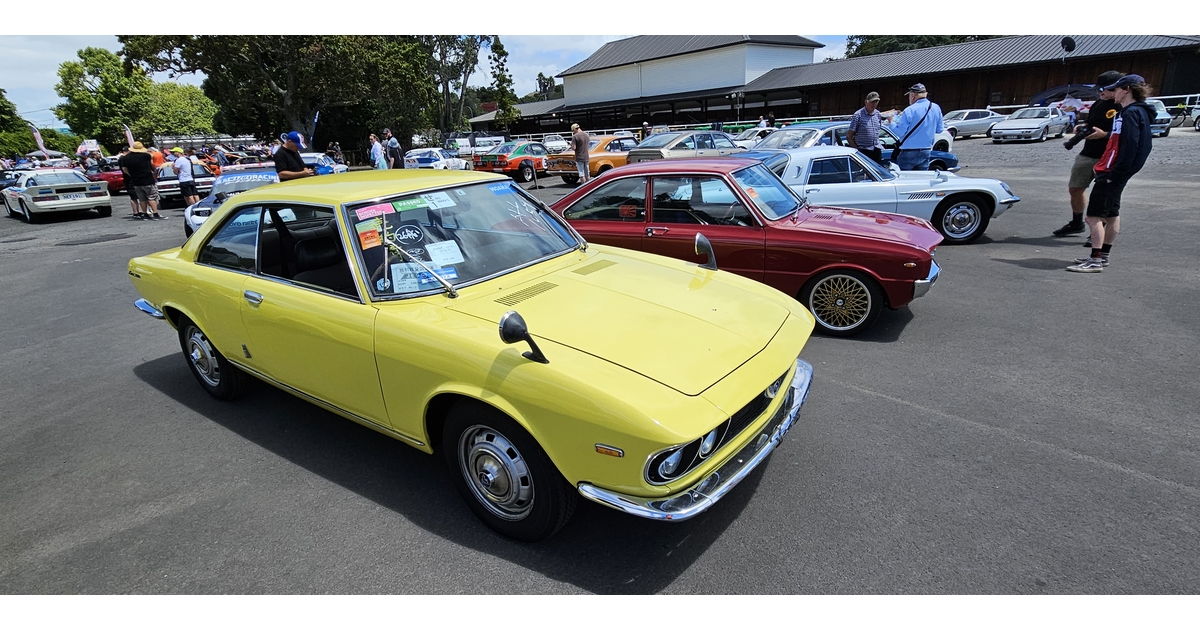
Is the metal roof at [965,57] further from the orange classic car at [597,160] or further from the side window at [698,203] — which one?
the side window at [698,203]

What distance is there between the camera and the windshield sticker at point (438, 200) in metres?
3.50

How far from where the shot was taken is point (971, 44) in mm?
37750

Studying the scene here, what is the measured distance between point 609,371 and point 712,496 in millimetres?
667

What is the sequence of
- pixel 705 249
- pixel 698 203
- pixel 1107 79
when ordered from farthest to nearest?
pixel 1107 79 → pixel 698 203 → pixel 705 249

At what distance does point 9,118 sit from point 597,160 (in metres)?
63.4

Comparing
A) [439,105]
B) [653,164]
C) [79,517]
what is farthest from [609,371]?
[439,105]

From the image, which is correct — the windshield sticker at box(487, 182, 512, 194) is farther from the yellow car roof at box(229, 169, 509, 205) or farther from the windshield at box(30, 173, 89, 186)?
the windshield at box(30, 173, 89, 186)

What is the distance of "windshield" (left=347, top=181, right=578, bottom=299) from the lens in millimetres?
3139

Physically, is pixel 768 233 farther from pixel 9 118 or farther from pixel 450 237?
pixel 9 118

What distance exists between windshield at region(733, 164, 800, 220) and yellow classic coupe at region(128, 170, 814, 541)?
1.91 meters

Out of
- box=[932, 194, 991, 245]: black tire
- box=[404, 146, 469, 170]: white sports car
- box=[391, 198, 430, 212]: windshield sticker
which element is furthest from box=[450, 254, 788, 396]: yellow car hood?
box=[404, 146, 469, 170]: white sports car

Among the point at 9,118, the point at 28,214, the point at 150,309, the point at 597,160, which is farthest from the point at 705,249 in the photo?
the point at 9,118

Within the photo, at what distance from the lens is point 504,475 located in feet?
8.86

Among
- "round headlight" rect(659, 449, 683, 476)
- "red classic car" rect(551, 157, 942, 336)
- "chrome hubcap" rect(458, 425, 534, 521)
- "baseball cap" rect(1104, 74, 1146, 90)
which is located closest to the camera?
"round headlight" rect(659, 449, 683, 476)
